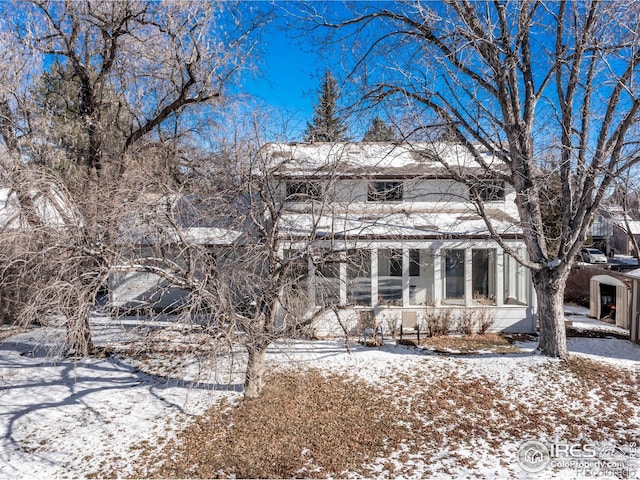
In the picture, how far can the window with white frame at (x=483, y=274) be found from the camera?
11272mm

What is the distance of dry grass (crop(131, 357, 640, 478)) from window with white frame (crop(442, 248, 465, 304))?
3853mm

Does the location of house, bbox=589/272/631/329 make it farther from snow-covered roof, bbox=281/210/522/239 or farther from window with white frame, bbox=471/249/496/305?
snow-covered roof, bbox=281/210/522/239

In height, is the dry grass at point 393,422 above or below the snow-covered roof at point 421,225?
below

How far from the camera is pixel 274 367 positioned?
25.5ft

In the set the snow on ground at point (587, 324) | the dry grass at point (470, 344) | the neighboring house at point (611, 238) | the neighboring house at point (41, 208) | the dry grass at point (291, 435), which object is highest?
the neighboring house at point (611, 238)

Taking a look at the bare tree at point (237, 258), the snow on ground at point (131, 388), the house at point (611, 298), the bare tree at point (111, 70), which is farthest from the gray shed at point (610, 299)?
the bare tree at point (111, 70)

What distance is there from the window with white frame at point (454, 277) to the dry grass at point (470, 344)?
1420mm

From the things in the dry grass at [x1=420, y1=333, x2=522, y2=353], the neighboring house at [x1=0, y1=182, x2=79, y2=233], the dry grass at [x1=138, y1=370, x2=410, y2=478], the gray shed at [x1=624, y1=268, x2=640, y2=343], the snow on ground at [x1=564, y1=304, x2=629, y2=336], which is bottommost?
the dry grass at [x1=138, y1=370, x2=410, y2=478]

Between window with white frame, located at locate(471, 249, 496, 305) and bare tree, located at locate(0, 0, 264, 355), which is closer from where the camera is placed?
bare tree, located at locate(0, 0, 264, 355)

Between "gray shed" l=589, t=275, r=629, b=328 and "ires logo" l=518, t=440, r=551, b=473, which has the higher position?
"gray shed" l=589, t=275, r=629, b=328

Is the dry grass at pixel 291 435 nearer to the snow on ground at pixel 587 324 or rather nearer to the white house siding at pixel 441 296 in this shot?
the white house siding at pixel 441 296

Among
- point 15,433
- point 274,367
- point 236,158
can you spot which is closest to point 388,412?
point 274,367

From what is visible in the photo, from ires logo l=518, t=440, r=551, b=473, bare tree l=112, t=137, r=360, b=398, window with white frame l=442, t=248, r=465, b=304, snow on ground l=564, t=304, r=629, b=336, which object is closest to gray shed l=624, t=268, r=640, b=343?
snow on ground l=564, t=304, r=629, b=336

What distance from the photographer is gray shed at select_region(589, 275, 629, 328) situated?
36.4 feet
